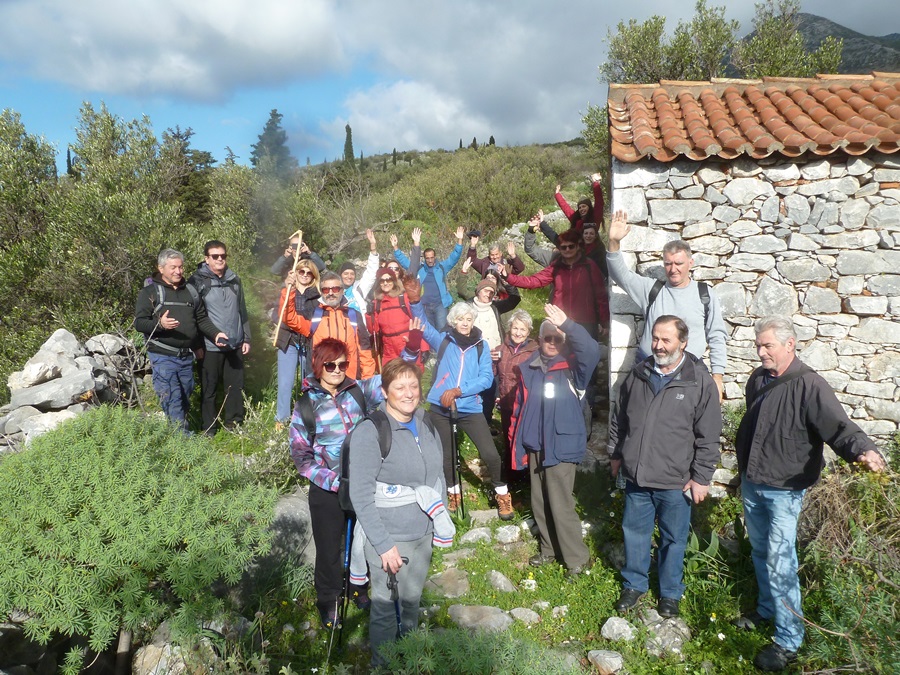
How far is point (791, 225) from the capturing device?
17.8 ft

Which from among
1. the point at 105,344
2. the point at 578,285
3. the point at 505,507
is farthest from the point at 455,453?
the point at 105,344

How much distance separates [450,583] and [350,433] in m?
2.05

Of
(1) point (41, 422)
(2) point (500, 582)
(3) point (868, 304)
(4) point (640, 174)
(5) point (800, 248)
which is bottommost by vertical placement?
(2) point (500, 582)

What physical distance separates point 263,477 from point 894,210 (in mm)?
6420

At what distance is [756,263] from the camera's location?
5.53 meters

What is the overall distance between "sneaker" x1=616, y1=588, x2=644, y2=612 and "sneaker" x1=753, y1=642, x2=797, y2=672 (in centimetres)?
81

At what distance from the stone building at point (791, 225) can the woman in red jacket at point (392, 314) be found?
7.59ft

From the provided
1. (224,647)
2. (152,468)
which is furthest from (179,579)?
(152,468)

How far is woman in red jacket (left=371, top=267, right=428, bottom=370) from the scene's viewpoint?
6.28 metres

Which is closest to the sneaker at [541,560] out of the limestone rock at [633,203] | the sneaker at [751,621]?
the sneaker at [751,621]

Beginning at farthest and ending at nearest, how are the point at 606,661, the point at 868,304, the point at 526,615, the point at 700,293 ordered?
the point at 868,304 → the point at 700,293 → the point at 526,615 → the point at 606,661

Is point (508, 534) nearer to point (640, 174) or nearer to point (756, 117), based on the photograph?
point (640, 174)

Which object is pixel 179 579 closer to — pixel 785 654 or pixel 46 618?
pixel 46 618

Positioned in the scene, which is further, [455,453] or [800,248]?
[800,248]
